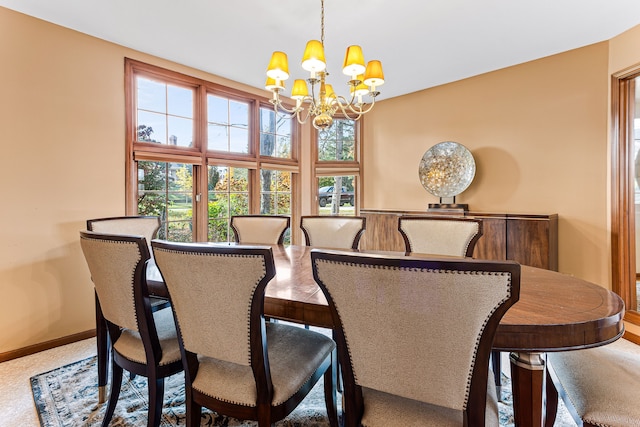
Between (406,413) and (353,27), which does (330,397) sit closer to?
(406,413)

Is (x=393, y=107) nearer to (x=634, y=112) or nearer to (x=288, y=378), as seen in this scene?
(x=634, y=112)

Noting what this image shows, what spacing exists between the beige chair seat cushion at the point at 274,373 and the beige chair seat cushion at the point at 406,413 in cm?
31

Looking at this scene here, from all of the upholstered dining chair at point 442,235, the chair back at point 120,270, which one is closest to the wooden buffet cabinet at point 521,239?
the upholstered dining chair at point 442,235

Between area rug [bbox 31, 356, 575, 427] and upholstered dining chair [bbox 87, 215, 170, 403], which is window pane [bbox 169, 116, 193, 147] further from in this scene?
area rug [bbox 31, 356, 575, 427]

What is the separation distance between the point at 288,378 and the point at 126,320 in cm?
82

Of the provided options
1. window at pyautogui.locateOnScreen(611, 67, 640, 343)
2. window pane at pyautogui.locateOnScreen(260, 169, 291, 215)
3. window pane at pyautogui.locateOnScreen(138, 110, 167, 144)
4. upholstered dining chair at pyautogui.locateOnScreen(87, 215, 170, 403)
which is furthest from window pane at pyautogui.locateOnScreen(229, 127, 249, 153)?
window at pyautogui.locateOnScreen(611, 67, 640, 343)

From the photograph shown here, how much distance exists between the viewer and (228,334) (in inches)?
43.9

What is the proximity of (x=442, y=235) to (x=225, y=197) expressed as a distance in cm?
264

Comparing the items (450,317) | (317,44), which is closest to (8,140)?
(317,44)

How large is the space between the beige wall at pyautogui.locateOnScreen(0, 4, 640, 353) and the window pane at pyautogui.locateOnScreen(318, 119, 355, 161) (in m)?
1.27

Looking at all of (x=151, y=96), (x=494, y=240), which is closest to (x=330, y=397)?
(x=494, y=240)

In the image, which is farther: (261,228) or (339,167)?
(339,167)

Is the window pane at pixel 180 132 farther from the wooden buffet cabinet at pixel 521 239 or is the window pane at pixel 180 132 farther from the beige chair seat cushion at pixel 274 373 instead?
the wooden buffet cabinet at pixel 521 239

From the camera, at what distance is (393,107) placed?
4.36 metres
